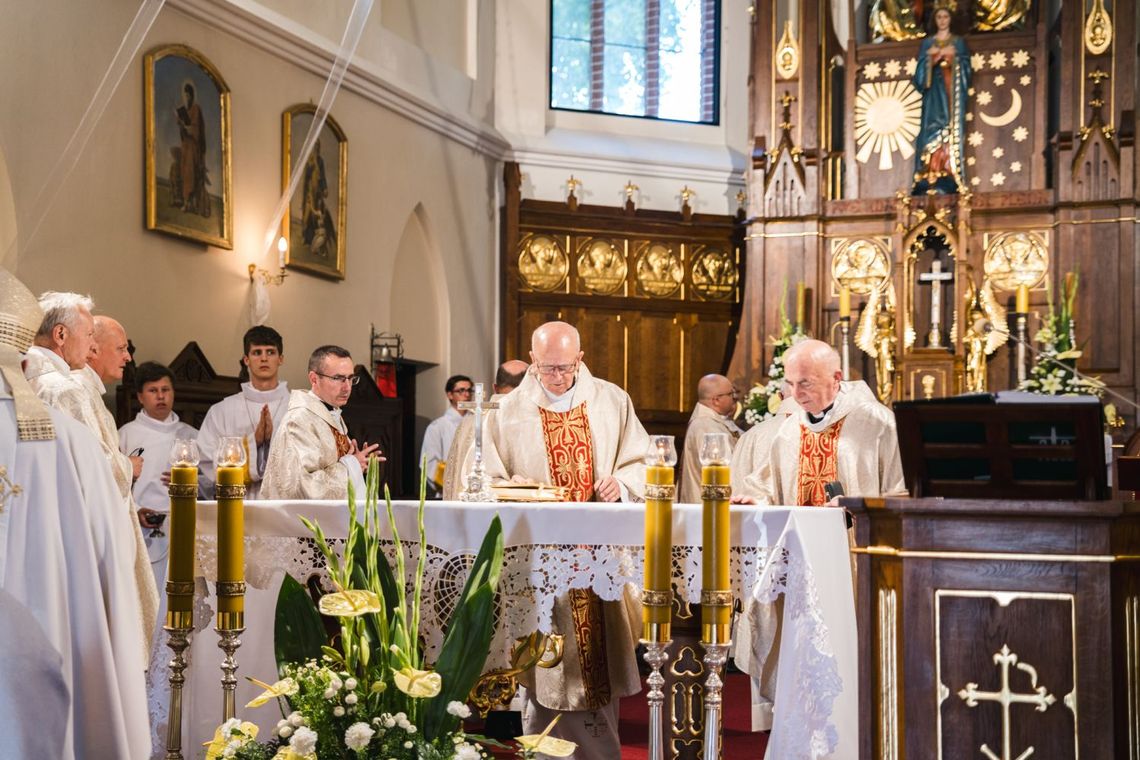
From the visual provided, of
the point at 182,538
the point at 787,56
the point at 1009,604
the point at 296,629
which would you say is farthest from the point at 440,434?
the point at 1009,604

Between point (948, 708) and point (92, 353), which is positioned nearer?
point (948, 708)

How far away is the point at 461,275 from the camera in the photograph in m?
13.1

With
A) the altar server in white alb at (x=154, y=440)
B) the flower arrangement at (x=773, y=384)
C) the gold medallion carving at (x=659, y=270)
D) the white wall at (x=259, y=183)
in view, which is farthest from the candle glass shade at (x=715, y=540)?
the gold medallion carving at (x=659, y=270)

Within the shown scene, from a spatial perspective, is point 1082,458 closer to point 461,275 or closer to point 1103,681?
point 1103,681

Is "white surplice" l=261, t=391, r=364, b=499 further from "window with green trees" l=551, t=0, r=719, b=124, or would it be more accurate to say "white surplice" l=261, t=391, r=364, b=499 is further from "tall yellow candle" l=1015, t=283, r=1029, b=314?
"window with green trees" l=551, t=0, r=719, b=124

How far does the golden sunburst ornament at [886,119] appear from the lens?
13.0m

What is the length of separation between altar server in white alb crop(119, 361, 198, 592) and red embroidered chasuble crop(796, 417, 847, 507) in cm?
325

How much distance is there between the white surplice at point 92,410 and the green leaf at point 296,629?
1328 mm

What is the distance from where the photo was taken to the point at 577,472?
573cm

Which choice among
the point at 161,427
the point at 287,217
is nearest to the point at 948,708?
the point at 161,427

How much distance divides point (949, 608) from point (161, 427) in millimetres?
5400

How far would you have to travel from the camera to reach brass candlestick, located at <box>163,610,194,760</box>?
3844 millimetres

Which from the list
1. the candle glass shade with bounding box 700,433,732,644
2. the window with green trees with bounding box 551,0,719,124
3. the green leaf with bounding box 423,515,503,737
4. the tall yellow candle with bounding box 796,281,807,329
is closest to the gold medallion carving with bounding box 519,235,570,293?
the window with green trees with bounding box 551,0,719,124

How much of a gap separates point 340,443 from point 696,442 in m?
4.23
